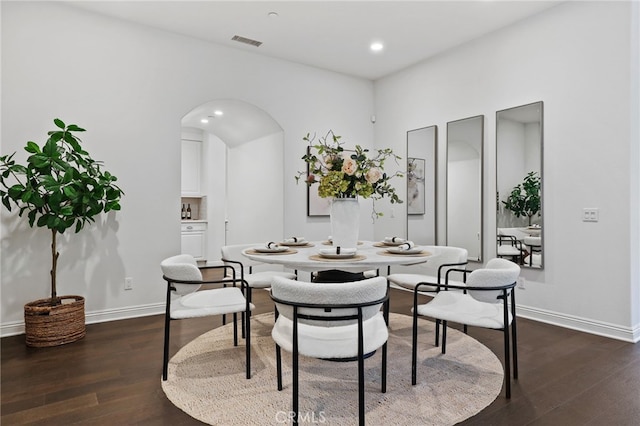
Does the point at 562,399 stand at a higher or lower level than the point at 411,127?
lower

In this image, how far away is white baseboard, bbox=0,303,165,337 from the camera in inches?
132

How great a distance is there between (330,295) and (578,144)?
3.11 metres

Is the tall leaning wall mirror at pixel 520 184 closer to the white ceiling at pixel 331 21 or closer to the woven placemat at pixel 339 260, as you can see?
the white ceiling at pixel 331 21

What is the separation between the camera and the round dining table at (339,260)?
2277mm

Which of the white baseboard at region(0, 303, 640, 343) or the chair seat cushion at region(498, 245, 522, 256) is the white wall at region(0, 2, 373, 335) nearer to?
the white baseboard at region(0, 303, 640, 343)

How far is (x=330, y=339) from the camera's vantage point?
6.23ft

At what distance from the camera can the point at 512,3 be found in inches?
142

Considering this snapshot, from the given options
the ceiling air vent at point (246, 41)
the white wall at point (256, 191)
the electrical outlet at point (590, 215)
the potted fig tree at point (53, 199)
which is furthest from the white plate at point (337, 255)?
the ceiling air vent at point (246, 41)

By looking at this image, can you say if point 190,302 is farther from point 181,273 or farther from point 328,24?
point 328,24

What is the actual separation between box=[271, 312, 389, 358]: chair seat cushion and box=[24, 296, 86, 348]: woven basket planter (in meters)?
2.15

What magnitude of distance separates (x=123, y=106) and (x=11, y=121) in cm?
93

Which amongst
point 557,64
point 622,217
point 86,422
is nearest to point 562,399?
point 622,217

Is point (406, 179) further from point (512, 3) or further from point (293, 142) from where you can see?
point (512, 3)

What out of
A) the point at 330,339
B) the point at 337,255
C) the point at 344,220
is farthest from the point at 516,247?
the point at 330,339
